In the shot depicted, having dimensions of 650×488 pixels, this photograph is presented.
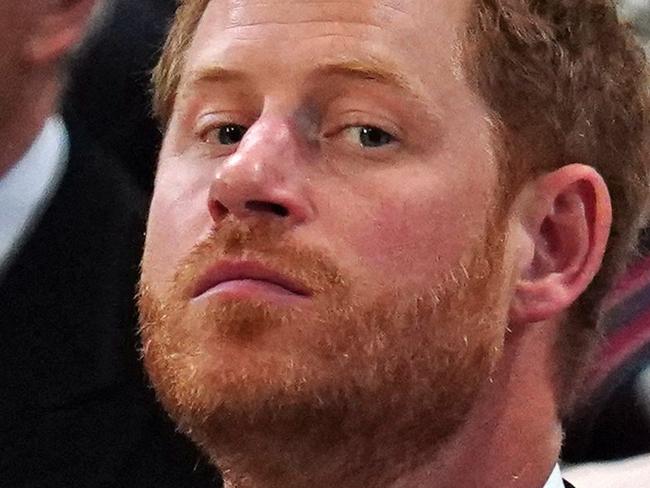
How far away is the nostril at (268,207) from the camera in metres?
0.80

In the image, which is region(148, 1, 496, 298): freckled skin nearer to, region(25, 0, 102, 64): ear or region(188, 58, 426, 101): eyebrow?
region(188, 58, 426, 101): eyebrow

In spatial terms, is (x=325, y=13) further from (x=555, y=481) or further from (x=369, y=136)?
(x=555, y=481)

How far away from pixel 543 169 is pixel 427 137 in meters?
0.11

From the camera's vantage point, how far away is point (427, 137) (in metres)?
0.84

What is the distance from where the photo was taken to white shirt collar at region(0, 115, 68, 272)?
1208 mm

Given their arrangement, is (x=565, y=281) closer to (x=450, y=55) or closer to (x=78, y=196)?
(x=450, y=55)

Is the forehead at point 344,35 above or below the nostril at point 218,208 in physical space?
above

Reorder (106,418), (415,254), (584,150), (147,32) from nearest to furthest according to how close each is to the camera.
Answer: (415,254)
(584,150)
(106,418)
(147,32)

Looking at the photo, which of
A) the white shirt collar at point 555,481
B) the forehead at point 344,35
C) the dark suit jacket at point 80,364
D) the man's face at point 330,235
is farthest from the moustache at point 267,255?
the dark suit jacket at point 80,364

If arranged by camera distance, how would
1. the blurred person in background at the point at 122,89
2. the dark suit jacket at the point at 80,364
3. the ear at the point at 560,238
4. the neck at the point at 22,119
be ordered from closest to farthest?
the ear at the point at 560,238 → the dark suit jacket at the point at 80,364 → the neck at the point at 22,119 → the blurred person in background at the point at 122,89

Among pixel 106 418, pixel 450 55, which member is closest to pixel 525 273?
pixel 450 55

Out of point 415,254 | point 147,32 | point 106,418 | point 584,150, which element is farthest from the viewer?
point 147,32

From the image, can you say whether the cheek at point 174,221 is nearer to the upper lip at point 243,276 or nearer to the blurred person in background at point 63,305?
the upper lip at point 243,276

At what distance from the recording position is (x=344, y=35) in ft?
2.76
